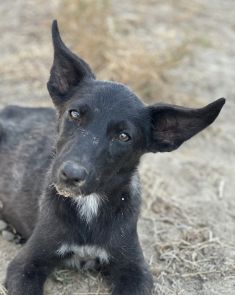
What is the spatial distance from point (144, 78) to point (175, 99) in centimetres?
54

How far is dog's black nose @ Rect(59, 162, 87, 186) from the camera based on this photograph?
4371mm

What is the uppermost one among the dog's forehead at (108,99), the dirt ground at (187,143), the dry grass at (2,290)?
the dog's forehead at (108,99)

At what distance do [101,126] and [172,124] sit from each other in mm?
661

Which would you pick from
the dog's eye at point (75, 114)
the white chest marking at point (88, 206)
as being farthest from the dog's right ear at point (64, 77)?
the white chest marking at point (88, 206)

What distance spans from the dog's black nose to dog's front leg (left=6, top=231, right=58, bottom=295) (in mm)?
894

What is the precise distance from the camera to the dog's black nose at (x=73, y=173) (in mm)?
4371

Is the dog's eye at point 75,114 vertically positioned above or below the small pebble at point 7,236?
above

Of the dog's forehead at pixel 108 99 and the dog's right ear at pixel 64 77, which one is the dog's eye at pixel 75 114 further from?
the dog's right ear at pixel 64 77

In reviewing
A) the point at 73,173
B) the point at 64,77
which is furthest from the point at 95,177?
the point at 64,77

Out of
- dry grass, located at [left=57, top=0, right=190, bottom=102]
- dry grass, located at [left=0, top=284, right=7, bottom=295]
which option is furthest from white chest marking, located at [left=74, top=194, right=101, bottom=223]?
dry grass, located at [left=57, top=0, right=190, bottom=102]

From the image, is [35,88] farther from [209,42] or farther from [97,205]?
[97,205]

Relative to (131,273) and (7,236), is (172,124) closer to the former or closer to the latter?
(131,273)

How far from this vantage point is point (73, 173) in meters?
4.37

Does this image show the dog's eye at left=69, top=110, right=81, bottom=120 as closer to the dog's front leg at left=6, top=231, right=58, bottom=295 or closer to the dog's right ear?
the dog's right ear
